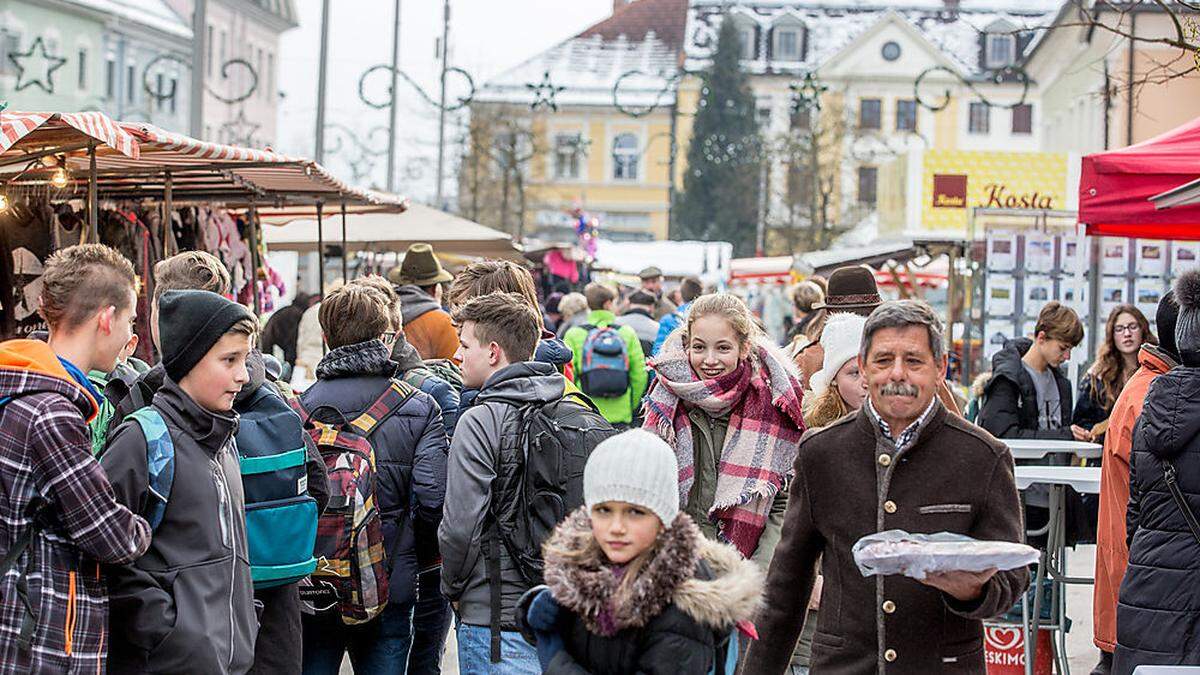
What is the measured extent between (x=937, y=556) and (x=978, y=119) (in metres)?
75.7

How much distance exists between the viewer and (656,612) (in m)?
3.74

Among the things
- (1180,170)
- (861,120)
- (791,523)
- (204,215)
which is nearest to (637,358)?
(204,215)

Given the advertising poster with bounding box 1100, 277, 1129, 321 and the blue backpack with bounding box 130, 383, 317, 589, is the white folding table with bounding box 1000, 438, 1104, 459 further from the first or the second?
the advertising poster with bounding box 1100, 277, 1129, 321

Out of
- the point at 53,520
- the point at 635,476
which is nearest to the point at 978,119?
the point at 53,520

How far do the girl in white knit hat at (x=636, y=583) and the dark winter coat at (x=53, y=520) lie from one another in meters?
1.21

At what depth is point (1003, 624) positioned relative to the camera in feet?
27.0

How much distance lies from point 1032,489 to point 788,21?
7220 cm

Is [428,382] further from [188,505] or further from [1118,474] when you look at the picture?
[1118,474]

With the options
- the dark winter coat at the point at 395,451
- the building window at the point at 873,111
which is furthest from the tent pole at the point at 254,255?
the building window at the point at 873,111

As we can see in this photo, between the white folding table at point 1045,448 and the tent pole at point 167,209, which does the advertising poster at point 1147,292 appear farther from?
the tent pole at point 167,209

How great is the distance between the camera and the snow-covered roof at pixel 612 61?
254 feet

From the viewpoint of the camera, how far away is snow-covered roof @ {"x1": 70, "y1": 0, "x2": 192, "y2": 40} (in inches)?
2003

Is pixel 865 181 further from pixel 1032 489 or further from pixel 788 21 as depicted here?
pixel 1032 489

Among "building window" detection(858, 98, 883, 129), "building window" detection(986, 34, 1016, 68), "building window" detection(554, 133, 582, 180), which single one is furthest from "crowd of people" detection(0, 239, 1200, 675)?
"building window" detection(986, 34, 1016, 68)
